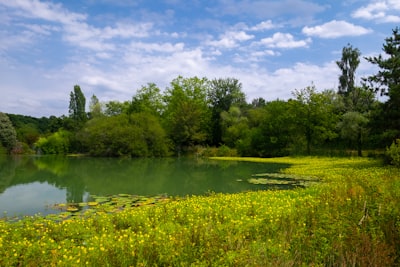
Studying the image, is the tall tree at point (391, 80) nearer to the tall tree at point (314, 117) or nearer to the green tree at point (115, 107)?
the tall tree at point (314, 117)

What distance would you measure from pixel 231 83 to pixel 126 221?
62.1 m

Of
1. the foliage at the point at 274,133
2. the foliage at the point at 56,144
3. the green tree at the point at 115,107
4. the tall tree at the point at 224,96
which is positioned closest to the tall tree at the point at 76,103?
the green tree at the point at 115,107

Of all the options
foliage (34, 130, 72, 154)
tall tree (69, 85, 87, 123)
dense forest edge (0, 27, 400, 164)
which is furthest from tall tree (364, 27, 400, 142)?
tall tree (69, 85, 87, 123)

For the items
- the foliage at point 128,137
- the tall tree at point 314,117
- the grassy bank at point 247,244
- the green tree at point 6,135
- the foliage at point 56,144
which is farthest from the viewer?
the foliage at point 56,144

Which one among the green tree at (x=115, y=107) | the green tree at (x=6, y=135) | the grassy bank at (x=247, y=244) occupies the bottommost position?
the grassy bank at (x=247, y=244)

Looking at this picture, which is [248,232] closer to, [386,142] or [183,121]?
[386,142]

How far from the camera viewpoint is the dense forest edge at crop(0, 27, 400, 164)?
3494 centimetres

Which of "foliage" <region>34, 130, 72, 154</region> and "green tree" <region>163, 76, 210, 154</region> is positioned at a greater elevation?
"green tree" <region>163, 76, 210, 154</region>

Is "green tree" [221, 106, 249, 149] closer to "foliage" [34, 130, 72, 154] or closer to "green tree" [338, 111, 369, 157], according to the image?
"green tree" [338, 111, 369, 157]

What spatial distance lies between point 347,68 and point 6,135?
57572 mm

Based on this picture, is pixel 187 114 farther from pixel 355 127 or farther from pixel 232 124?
pixel 355 127

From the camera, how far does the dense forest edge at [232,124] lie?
34.9 meters

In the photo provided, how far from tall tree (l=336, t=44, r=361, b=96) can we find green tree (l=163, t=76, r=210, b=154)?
75.4 feet

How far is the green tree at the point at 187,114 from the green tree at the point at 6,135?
26.7 metres
